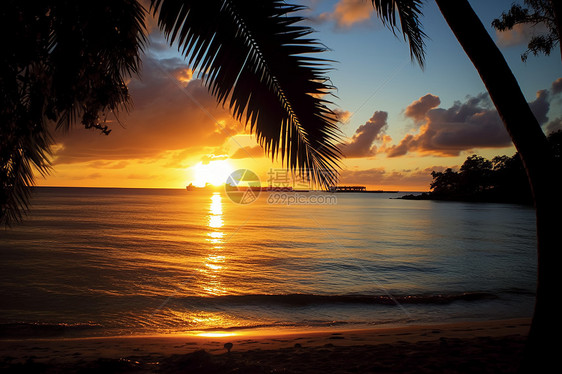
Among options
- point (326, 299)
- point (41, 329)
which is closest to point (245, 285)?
point (326, 299)

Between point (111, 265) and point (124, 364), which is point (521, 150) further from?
point (111, 265)

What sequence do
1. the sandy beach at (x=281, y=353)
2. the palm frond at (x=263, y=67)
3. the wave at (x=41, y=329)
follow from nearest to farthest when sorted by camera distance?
the palm frond at (x=263, y=67) → the sandy beach at (x=281, y=353) → the wave at (x=41, y=329)

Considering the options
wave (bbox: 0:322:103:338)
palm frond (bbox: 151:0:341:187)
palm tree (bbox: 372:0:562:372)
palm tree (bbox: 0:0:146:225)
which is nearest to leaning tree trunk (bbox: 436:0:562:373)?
palm tree (bbox: 372:0:562:372)

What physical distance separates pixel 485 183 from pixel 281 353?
143098 millimetres

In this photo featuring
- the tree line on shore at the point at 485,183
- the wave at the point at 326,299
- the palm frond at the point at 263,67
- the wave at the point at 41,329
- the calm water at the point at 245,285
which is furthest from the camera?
the tree line on shore at the point at 485,183

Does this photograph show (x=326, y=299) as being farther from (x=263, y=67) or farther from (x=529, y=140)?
(x=263, y=67)

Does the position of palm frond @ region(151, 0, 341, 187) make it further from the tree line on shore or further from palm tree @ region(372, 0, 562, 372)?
the tree line on shore

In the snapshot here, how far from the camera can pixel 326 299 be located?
10.9 m

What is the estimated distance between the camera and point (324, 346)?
5.84 meters

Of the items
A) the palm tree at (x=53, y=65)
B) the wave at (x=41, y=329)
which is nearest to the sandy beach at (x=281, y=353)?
the wave at (x=41, y=329)

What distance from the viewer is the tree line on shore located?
104875 millimetres

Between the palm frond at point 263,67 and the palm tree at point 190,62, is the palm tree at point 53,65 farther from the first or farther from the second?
the palm frond at point 263,67

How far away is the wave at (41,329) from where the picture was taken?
7.44 metres

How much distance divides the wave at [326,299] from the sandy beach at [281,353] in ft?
11.3
